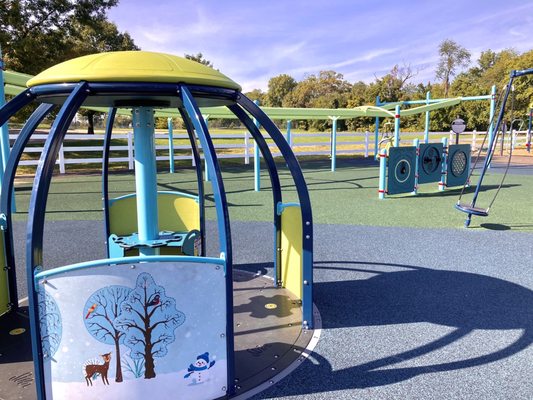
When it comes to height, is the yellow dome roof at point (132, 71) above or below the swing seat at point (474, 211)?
above

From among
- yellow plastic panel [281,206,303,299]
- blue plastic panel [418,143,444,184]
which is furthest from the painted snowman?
blue plastic panel [418,143,444,184]

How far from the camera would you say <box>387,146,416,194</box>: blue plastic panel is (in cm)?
987

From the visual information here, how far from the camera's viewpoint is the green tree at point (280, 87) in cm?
6443

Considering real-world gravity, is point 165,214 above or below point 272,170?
below

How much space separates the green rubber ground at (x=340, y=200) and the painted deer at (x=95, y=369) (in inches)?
217

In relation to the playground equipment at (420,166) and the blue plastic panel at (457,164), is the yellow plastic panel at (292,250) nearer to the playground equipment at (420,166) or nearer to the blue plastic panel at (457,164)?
the playground equipment at (420,166)

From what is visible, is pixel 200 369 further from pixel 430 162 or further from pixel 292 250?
pixel 430 162

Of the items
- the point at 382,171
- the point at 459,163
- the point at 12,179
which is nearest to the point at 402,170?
the point at 382,171

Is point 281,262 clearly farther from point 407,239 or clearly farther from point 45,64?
point 45,64

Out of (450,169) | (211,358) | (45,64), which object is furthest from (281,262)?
(45,64)

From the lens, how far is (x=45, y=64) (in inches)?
609

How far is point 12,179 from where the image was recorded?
365 centimetres

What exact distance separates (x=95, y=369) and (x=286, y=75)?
66.6 m

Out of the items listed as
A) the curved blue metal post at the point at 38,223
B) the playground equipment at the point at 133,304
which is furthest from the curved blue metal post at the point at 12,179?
the curved blue metal post at the point at 38,223
